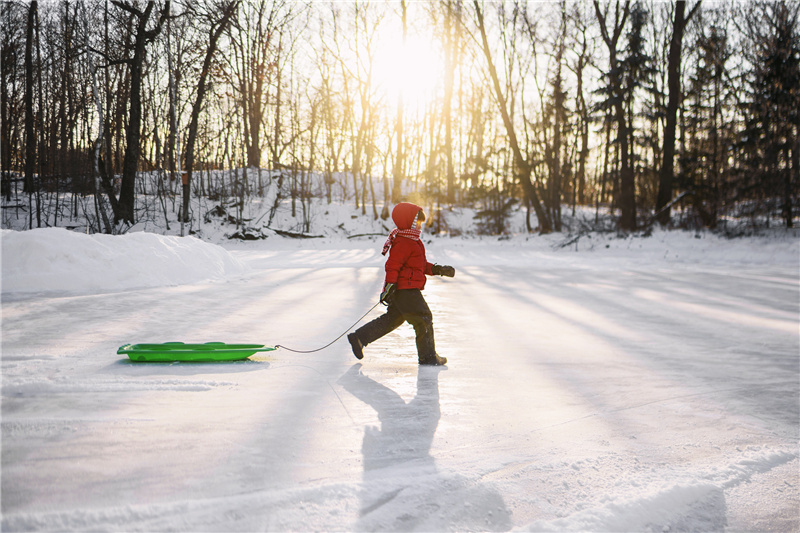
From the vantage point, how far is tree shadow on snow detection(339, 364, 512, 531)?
1856 mm

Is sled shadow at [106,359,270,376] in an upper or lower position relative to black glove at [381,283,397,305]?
lower

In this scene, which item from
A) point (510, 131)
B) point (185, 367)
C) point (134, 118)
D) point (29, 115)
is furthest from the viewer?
point (29, 115)

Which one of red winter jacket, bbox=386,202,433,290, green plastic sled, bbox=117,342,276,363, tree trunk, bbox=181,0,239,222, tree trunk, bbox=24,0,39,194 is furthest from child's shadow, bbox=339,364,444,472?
tree trunk, bbox=24,0,39,194

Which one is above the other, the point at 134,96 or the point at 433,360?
the point at 134,96

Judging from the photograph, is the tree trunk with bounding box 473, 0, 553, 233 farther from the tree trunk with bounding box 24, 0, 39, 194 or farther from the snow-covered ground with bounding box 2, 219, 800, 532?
the tree trunk with bounding box 24, 0, 39, 194

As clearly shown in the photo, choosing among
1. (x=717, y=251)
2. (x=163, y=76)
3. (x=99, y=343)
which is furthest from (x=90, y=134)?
(x=717, y=251)

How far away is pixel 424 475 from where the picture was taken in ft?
7.16

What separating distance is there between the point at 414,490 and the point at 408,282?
6.82ft

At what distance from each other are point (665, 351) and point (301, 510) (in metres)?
3.90

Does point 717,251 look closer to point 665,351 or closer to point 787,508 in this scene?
point 665,351

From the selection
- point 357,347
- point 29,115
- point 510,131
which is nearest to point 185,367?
point 357,347

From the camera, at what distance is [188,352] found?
12.5 ft

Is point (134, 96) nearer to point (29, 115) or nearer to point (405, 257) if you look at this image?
point (29, 115)

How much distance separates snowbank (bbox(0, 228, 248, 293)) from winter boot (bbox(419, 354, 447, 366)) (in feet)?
16.2
